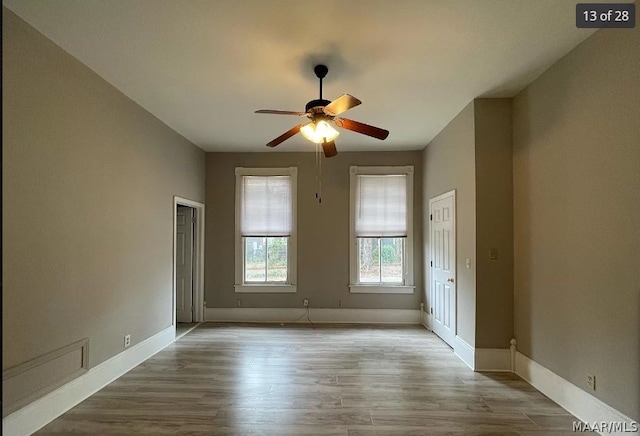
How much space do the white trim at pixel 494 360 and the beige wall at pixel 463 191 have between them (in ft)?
0.52

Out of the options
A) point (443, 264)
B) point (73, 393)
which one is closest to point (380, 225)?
point (443, 264)

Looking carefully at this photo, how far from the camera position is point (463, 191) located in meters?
4.44

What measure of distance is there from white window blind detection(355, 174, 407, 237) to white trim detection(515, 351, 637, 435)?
2.87 meters

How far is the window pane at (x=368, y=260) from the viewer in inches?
250

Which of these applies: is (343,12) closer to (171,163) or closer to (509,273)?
(509,273)

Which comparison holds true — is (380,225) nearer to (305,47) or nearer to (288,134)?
(288,134)

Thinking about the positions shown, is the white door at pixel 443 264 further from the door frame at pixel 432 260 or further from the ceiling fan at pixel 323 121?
the ceiling fan at pixel 323 121

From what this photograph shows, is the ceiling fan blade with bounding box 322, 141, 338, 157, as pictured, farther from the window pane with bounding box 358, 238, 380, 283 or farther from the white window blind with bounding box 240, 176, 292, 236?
the window pane with bounding box 358, 238, 380, 283

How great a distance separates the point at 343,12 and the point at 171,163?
3.43 meters

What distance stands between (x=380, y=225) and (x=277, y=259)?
1864 millimetres

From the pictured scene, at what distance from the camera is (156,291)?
4750 millimetres

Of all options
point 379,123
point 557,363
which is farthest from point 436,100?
point 557,363

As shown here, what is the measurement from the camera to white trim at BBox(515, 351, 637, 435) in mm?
2773

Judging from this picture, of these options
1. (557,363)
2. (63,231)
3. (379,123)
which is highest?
(379,123)
